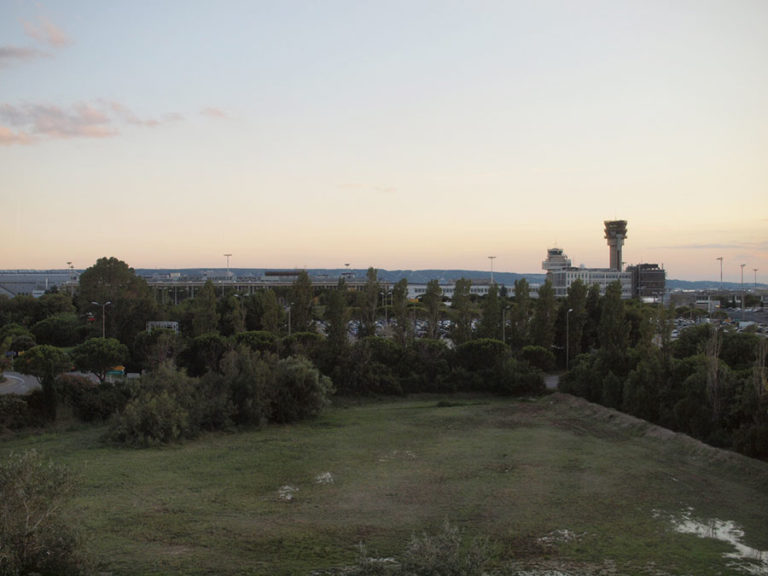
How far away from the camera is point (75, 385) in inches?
1117

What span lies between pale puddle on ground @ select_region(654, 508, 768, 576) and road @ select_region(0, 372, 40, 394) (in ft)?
102

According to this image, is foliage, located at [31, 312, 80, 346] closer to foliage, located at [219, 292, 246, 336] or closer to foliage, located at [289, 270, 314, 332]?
foliage, located at [219, 292, 246, 336]

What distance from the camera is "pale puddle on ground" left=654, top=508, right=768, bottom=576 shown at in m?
12.5

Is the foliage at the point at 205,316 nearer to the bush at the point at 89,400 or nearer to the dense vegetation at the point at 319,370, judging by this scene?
the dense vegetation at the point at 319,370

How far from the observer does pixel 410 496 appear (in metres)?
17.1

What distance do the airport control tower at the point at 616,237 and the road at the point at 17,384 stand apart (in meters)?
127

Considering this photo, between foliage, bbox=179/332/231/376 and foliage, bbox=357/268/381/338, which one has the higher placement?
foliage, bbox=357/268/381/338

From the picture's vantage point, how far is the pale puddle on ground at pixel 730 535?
41.0ft

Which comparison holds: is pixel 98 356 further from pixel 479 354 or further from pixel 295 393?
pixel 479 354

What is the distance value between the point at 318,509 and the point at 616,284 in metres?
27.7

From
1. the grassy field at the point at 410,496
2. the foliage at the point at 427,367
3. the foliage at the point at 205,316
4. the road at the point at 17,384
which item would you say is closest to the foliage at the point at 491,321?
the foliage at the point at 427,367

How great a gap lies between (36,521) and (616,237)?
5853 inches

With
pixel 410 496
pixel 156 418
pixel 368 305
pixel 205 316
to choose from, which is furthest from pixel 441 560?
pixel 368 305

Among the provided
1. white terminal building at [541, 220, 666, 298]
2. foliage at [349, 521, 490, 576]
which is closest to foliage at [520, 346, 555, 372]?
foliage at [349, 521, 490, 576]
